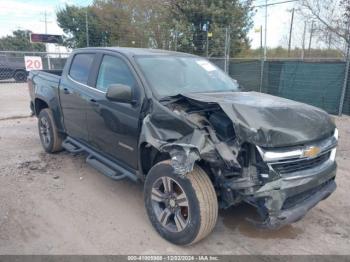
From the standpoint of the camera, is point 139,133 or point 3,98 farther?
point 3,98

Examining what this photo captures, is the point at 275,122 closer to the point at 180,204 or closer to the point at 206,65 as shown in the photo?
the point at 180,204

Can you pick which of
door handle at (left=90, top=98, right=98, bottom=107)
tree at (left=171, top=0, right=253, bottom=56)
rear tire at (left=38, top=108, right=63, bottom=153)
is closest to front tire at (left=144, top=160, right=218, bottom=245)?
door handle at (left=90, top=98, right=98, bottom=107)

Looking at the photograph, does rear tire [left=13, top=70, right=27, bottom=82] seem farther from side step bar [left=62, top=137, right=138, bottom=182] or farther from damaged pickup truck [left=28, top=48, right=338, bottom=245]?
damaged pickup truck [left=28, top=48, right=338, bottom=245]

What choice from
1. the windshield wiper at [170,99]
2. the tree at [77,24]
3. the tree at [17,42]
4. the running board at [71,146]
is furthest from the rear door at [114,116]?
the tree at [17,42]

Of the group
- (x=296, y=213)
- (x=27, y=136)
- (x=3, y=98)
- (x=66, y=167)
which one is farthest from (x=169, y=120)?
(x=3, y=98)

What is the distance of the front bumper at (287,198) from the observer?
277 centimetres

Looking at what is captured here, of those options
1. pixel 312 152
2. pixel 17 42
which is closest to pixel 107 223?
pixel 312 152

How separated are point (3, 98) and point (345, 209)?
1336 cm

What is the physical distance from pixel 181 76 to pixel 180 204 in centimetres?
166

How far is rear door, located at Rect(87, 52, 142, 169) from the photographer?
370cm

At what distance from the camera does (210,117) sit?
3160 mm

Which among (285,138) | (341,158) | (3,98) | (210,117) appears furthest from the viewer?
(3,98)

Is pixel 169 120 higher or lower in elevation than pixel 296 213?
higher

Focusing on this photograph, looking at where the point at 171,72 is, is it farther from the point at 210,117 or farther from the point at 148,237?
the point at 148,237
